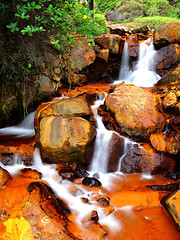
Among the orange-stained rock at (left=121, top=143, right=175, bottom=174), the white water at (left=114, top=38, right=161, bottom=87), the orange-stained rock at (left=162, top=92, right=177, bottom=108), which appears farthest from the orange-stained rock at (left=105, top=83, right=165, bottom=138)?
the white water at (left=114, top=38, right=161, bottom=87)

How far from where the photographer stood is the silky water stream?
2.78m

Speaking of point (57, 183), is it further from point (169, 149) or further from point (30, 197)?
point (169, 149)

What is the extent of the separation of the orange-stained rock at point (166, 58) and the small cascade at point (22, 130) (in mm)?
6051

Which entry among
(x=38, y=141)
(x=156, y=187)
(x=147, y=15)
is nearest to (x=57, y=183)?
(x=38, y=141)

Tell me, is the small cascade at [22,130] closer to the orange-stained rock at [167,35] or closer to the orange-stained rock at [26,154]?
the orange-stained rock at [26,154]

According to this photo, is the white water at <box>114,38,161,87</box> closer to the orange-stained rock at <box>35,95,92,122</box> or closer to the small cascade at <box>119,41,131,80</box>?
the small cascade at <box>119,41,131,80</box>

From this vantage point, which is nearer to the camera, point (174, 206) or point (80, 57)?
Answer: point (174, 206)

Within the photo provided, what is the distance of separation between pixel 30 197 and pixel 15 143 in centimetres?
251

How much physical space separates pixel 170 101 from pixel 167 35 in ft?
16.1

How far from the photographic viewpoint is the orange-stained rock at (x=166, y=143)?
4324 mm

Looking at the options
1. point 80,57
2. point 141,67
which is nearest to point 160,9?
point 141,67

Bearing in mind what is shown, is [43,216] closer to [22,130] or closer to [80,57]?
[22,130]

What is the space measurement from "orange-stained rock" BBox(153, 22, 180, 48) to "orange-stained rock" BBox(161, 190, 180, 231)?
7460 millimetres

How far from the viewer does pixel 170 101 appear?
16.6 feet
